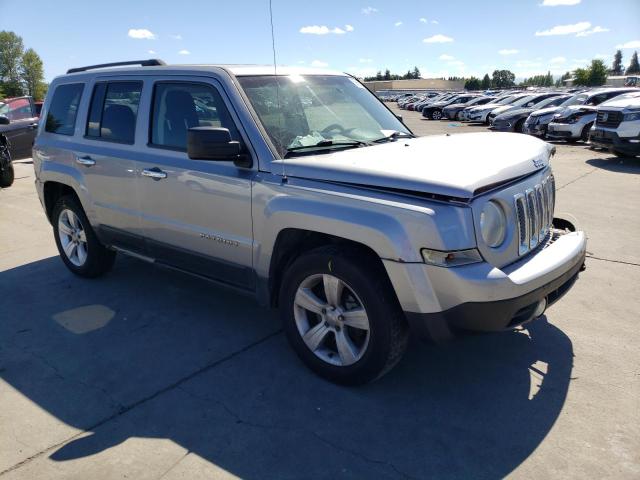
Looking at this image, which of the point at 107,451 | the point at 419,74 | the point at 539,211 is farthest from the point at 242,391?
the point at 419,74

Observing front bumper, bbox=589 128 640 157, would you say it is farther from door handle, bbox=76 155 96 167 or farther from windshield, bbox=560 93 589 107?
door handle, bbox=76 155 96 167

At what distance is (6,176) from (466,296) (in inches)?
418

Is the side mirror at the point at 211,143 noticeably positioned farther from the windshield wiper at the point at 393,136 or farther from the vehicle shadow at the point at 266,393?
the vehicle shadow at the point at 266,393

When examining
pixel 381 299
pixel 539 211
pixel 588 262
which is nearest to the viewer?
pixel 381 299

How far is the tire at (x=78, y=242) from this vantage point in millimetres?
5223

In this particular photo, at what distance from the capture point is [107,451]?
2.83 m

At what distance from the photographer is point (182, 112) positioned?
4066 mm

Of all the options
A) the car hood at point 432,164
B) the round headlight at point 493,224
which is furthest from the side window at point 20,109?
the round headlight at point 493,224

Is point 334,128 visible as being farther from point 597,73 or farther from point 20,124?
point 597,73

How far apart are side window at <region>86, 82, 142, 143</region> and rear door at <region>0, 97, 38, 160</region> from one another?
30.4 feet

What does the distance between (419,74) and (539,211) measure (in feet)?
534

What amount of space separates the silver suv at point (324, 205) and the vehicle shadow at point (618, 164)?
348 inches

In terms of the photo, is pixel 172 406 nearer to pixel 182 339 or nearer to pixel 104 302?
pixel 182 339

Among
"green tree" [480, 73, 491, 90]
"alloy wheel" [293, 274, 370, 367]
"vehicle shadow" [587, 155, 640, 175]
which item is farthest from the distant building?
"alloy wheel" [293, 274, 370, 367]
